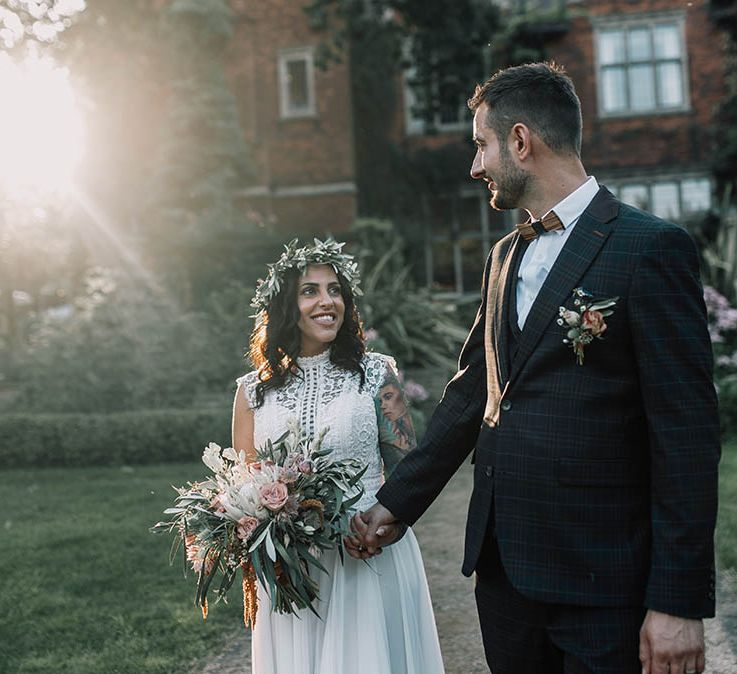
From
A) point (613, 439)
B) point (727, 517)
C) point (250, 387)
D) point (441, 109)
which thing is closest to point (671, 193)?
point (441, 109)

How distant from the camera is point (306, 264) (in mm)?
3787

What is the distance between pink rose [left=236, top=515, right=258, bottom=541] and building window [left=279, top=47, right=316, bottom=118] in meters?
16.6

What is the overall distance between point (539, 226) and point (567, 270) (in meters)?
0.21

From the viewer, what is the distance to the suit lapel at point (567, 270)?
7.92 feet

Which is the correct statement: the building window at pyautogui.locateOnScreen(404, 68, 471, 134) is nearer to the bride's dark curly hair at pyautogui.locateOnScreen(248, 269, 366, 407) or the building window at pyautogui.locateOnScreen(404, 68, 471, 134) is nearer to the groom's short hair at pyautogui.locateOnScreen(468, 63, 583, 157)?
the bride's dark curly hair at pyautogui.locateOnScreen(248, 269, 366, 407)

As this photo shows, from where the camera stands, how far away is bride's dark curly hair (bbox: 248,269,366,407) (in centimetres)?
376

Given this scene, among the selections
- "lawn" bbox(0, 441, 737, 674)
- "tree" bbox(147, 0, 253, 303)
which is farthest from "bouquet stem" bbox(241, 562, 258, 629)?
"tree" bbox(147, 0, 253, 303)

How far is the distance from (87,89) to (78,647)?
15704 millimetres

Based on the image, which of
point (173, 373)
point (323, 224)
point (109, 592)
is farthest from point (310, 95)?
point (109, 592)

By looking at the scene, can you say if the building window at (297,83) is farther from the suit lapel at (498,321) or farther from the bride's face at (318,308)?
the suit lapel at (498,321)

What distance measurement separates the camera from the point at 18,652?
4.87 m

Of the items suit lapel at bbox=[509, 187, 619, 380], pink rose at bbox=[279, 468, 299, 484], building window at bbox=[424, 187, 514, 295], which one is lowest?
pink rose at bbox=[279, 468, 299, 484]

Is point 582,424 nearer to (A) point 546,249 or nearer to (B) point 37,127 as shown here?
(A) point 546,249

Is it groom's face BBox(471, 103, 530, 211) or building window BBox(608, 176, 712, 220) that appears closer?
groom's face BBox(471, 103, 530, 211)
